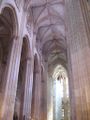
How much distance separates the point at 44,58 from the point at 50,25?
15.6ft

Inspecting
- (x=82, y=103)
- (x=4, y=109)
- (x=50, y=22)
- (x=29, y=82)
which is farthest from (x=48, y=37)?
(x=82, y=103)

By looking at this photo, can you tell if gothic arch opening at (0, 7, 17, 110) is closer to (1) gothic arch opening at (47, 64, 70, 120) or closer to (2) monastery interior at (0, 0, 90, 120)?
(2) monastery interior at (0, 0, 90, 120)

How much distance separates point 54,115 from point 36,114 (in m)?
7.27

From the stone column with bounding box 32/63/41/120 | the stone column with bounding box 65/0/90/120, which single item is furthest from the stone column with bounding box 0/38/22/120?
the stone column with bounding box 32/63/41/120

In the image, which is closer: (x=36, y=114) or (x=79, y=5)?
(x=79, y=5)

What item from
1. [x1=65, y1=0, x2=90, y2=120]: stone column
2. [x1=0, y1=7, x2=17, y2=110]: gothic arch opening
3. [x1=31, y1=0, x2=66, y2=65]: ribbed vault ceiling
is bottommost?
[x1=65, y1=0, x2=90, y2=120]: stone column

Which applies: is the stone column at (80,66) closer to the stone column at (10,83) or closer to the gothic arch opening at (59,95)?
the stone column at (10,83)

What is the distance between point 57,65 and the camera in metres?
24.1

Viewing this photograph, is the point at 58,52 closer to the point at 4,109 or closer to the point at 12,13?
the point at 12,13

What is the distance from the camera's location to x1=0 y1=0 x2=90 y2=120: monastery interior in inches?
198

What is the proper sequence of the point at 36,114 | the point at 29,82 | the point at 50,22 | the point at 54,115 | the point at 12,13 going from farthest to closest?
1. the point at 54,115
2. the point at 50,22
3. the point at 36,114
4. the point at 29,82
5. the point at 12,13

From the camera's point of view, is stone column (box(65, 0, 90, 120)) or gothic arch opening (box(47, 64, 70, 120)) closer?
stone column (box(65, 0, 90, 120))

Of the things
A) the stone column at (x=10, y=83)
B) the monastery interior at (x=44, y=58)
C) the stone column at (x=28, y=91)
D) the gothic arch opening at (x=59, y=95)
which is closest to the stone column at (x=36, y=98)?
the monastery interior at (x=44, y=58)

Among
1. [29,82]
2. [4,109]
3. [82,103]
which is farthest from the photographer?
[29,82]
